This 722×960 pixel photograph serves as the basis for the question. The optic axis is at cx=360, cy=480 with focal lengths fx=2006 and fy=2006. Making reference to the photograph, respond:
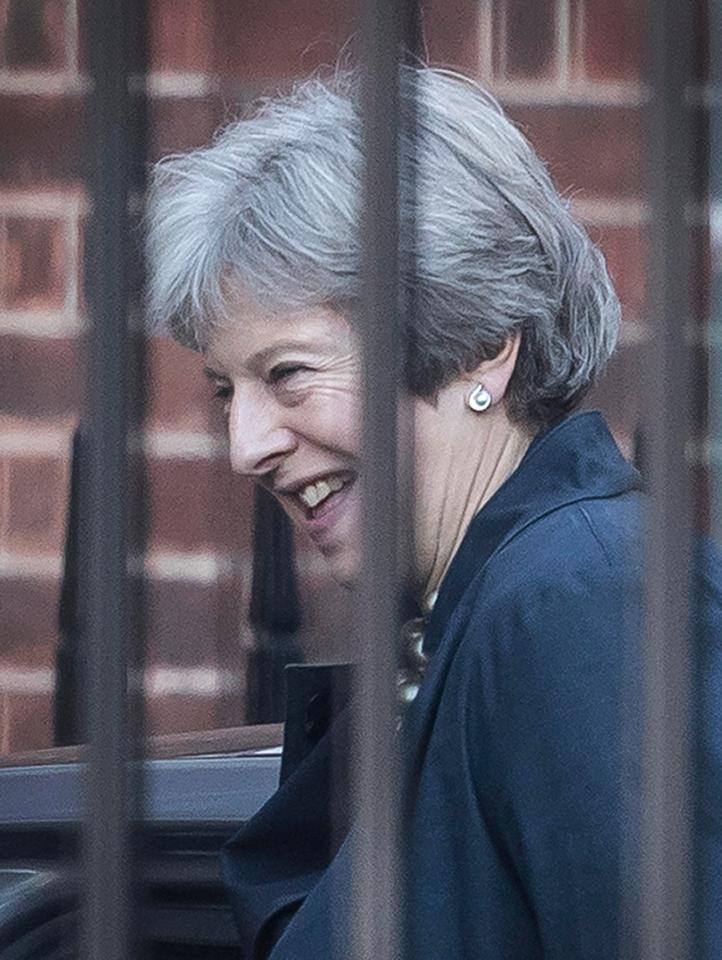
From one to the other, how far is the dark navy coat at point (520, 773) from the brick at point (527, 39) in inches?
12.8

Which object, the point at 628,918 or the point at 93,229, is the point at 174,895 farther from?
the point at 93,229

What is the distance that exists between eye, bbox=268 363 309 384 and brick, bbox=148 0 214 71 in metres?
0.36

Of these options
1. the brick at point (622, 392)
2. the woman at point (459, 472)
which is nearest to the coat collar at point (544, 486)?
the woman at point (459, 472)

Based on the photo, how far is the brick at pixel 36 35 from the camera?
124cm

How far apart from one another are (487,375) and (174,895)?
1.61 ft

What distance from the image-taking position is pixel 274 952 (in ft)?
4.64

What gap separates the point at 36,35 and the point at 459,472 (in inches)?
20.1

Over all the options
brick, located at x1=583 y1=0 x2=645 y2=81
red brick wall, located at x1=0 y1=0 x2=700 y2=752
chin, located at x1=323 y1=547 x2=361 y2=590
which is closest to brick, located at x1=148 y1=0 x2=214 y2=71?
red brick wall, located at x1=0 y1=0 x2=700 y2=752

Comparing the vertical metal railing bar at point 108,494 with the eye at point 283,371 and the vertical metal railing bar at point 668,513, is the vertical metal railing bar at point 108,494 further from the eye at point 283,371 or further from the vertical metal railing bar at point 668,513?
the eye at point 283,371

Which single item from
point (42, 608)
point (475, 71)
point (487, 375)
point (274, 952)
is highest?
point (475, 71)

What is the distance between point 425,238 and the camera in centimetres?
155

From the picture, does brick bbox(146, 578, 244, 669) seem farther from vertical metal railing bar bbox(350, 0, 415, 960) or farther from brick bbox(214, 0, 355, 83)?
vertical metal railing bar bbox(350, 0, 415, 960)

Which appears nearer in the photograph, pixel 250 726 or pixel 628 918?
pixel 628 918

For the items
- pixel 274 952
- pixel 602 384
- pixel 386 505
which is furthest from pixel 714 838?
pixel 602 384
